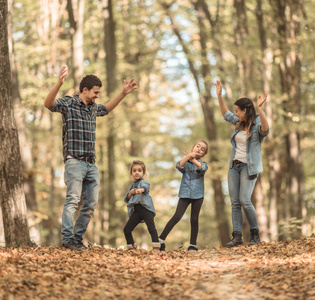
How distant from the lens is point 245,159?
7.79 meters

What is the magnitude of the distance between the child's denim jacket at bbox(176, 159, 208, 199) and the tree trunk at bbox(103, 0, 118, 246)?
942cm

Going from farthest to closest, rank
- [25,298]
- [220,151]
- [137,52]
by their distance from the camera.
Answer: [137,52] → [220,151] → [25,298]

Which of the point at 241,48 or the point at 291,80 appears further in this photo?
the point at 291,80

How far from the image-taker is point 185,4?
21078 millimetres

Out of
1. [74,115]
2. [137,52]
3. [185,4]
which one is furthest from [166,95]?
[74,115]

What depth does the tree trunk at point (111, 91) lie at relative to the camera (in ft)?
56.8

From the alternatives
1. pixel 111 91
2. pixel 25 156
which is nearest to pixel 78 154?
pixel 25 156

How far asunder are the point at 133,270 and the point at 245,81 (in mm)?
10504

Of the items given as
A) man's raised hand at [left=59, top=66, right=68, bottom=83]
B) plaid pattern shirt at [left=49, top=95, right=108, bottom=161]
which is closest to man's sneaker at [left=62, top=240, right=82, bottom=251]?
plaid pattern shirt at [left=49, top=95, right=108, bottom=161]

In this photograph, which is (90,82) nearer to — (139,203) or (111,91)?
(139,203)

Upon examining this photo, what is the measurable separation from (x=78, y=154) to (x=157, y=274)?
2271 mm

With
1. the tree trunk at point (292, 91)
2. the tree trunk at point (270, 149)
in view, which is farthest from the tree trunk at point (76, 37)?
the tree trunk at point (292, 91)

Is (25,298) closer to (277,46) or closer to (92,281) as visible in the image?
(92,281)

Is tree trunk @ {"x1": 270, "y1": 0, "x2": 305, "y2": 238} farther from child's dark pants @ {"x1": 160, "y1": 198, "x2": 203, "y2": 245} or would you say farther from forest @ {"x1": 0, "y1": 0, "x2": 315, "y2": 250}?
child's dark pants @ {"x1": 160, "y1": 198, "x2": 203, "y2": 245}
